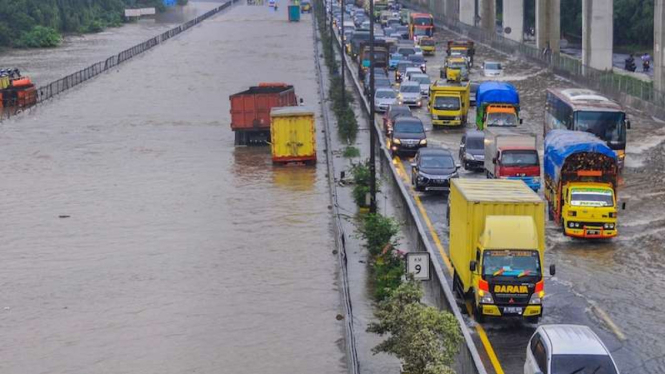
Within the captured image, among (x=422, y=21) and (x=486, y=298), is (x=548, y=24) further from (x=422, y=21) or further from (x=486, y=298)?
(x=486, y=298)

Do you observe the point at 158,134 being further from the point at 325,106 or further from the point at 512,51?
the point at 512,51

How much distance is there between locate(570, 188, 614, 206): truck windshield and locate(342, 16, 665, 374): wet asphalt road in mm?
1032

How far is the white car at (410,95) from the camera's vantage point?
5844 centimetres

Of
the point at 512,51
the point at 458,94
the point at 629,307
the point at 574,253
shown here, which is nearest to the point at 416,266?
the point at 629,307

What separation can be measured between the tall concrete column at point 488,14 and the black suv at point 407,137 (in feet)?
230

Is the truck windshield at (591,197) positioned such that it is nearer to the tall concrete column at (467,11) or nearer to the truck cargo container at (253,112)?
the truck cargo container at (253,112)

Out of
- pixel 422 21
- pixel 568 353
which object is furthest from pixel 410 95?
pixel 422 21

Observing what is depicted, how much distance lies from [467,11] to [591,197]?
A: 9848 centimetres

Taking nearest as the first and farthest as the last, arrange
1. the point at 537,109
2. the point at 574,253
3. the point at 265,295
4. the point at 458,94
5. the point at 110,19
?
the point at 265,295
the point at 574,253
the point at 458,94
the point at 537,109
the point at 110,19

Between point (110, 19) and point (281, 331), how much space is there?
13112 cm

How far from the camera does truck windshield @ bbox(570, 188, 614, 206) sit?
30.0m

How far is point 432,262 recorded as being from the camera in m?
25.0

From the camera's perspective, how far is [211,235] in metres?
33.8

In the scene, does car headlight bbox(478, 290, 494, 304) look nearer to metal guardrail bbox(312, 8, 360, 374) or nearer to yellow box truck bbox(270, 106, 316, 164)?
metal guardrail bbox(312, 8, 360, 374)
